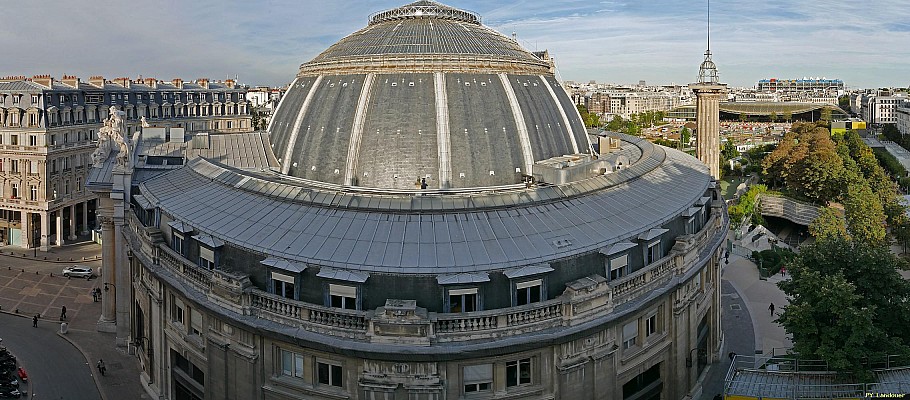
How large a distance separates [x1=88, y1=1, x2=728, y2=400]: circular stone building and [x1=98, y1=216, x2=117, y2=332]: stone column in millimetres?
314

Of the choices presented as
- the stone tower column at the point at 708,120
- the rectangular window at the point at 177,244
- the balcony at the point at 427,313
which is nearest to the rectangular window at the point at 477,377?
the balcony at the point at 427,313

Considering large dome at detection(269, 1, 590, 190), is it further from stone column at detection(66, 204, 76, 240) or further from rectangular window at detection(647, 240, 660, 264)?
stone column at detection(66, 204, 76, 240)

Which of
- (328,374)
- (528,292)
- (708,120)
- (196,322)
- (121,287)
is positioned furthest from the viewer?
(708,120)

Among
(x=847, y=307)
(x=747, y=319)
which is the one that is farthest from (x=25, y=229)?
(x=847, y=307)

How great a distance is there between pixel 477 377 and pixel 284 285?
936 centimetres

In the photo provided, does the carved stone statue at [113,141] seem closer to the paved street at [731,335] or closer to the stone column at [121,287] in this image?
the stone column at [121,287]

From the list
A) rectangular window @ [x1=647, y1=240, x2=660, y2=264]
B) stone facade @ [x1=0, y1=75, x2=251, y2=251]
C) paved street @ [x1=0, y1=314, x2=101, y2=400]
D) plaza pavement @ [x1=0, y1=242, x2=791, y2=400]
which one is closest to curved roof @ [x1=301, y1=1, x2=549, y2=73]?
rectangular window @ [x1=647, y1=240, x2=660, y2=264]

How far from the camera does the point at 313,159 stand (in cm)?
4275

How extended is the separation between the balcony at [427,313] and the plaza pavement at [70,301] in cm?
1745

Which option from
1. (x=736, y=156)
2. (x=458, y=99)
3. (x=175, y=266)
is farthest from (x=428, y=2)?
(x=736, y=156)

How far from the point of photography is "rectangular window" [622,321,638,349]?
106 ft

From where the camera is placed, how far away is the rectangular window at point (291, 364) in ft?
96.7

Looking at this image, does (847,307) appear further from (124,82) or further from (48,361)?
(124,82)

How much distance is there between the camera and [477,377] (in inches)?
1109
